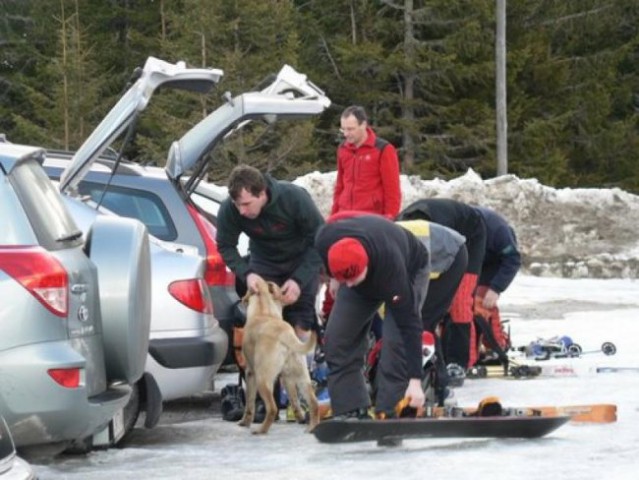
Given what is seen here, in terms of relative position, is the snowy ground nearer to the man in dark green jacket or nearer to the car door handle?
the man in dark green jacket

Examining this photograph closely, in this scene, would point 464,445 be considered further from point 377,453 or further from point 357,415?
point 357,415

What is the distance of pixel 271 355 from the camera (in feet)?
30.8

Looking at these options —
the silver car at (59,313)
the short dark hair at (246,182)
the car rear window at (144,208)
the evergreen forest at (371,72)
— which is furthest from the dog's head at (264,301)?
the evergreen forest at (371,72)

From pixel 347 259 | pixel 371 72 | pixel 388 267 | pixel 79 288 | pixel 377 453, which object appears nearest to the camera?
pixel 79 288

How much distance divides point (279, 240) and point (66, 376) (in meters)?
3.76

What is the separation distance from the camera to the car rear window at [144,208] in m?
10.6

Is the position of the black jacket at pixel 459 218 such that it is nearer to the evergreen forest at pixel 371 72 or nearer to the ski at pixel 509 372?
the ski at pixel 509 372

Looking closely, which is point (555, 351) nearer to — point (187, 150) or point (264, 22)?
point (187, 150)

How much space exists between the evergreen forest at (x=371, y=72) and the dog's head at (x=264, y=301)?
30.9m

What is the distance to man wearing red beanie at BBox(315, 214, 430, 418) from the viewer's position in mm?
8328

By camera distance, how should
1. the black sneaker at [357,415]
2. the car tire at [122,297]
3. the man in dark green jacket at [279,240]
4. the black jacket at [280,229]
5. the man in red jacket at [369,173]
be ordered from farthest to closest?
→ the man in red jacket at [369,173], the black jacket at [280,229], the man in dark green jacket at [279,240], the black sneaker at [357,415], the car tire at [122,297]

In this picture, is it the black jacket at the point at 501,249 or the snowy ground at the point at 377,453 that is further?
the black jacket at the point at 501,249

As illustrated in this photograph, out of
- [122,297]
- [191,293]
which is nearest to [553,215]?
[191,293]

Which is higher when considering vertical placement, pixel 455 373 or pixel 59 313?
pixel 59 313
